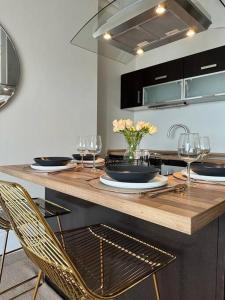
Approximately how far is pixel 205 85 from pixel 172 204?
2465 millimetres

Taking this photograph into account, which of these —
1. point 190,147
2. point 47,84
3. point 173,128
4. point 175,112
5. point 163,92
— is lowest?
point 190,147

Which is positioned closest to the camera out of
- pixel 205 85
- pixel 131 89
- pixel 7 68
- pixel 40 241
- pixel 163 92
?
pixel 40 241

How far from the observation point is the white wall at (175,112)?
9.73ft

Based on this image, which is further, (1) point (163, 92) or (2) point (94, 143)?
(1) point (163, 92)

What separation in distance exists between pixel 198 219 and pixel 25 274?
1703mm

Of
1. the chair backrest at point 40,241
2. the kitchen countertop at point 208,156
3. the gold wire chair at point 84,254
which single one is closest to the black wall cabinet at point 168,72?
the kitchen countertop at point 208,156

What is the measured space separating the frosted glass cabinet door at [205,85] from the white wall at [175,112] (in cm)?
31

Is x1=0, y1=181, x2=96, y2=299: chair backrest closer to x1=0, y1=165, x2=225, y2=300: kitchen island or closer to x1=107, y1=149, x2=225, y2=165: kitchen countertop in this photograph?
x1=0, y1=165, x2=225, y2=300: kitchen island

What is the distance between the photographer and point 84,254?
41.3 inches

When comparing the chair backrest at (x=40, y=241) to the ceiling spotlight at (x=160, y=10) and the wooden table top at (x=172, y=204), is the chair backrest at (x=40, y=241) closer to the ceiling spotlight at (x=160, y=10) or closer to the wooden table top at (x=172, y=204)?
the wooden table top at (x=172, y=204)

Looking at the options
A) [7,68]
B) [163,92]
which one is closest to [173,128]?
[163,92]

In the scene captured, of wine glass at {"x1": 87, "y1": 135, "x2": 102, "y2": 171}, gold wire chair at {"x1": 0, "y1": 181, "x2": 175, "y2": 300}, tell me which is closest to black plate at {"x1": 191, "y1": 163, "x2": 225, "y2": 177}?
gold wire chair at {"x1": 0, "y1": 181, "x2": 175, "y2": 300}

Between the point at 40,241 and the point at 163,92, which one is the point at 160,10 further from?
the point at 163,92

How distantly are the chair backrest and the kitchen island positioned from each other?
0.19m
